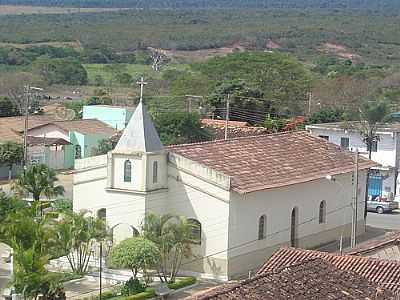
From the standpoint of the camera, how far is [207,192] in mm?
34625

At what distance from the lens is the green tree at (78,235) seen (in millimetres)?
33312

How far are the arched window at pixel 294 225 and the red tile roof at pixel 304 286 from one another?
13.5 metres

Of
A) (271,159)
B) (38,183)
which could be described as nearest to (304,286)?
(271,159)

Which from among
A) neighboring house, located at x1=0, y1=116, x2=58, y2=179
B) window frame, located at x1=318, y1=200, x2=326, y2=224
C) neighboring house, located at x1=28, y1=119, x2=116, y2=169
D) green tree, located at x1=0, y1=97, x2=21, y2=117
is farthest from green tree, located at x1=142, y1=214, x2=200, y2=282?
green tree, located at x1=0, y1=97, x2=21, y2=117

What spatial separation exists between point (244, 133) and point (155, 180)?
25.0 m

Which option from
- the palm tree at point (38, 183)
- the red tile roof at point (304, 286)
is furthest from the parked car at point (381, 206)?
the red tile roof at point (304, 286)

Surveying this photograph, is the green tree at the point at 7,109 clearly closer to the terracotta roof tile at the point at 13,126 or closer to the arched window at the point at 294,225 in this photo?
the terracotta roof tile at the point at 13,126

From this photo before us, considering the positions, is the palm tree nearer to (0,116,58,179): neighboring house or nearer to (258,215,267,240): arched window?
(258,215,267,240): arched window

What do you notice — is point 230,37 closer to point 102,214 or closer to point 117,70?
point 117,70

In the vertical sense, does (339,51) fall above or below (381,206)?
above

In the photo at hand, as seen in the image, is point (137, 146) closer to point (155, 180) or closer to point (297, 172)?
point (155, 180)

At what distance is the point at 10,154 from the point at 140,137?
67.1ft

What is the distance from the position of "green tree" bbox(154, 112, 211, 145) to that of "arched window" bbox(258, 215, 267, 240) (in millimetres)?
21588

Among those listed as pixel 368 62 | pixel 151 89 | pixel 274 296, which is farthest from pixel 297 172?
pixel 368 62
